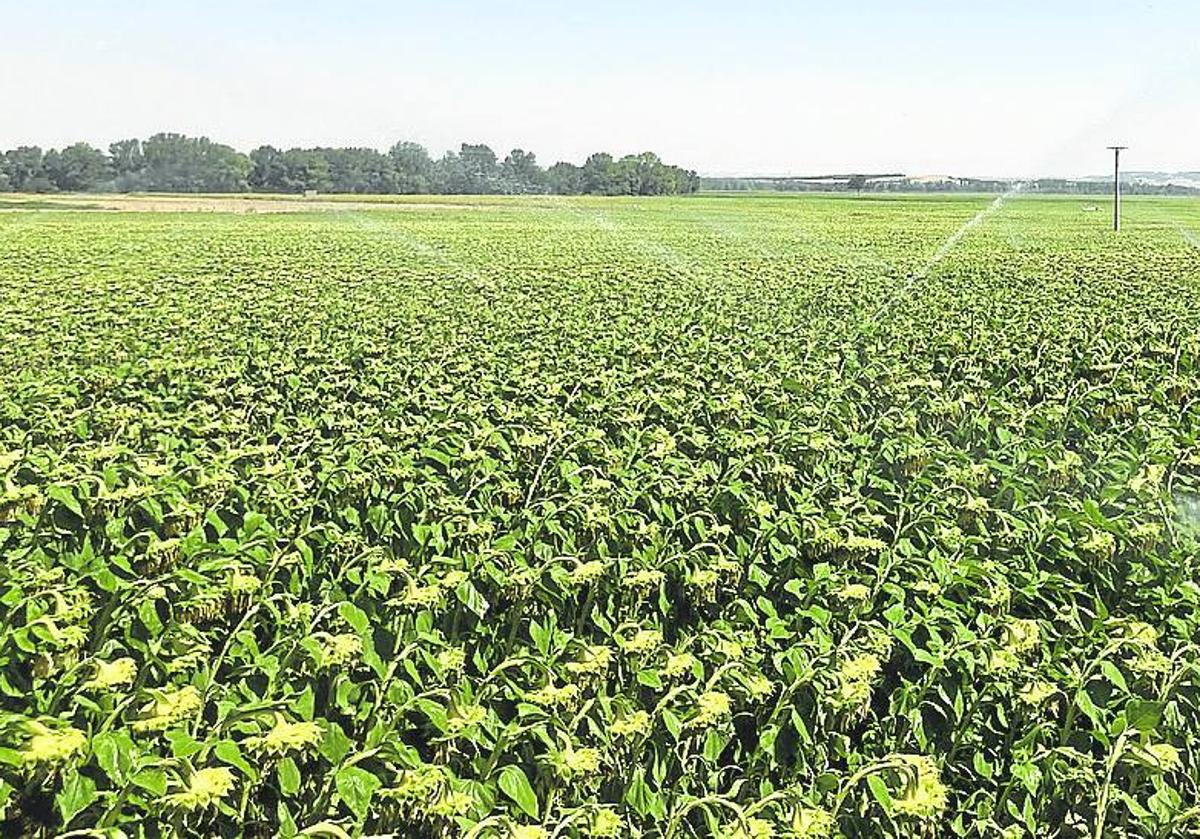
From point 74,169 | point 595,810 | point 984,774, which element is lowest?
point 984,774

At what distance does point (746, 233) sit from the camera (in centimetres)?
4147

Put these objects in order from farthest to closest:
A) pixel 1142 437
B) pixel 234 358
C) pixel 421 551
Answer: pixel 234 358, pixel 1142 437, pixel 421 551

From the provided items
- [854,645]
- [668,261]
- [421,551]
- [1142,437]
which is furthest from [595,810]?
[668,261]

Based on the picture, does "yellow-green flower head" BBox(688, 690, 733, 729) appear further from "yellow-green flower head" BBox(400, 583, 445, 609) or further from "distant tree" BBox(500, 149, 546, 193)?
"distant tree" BBox(500, 149, 546, 193)

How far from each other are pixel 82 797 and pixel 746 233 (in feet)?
132

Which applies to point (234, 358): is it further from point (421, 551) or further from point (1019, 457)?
point (1019, 457)

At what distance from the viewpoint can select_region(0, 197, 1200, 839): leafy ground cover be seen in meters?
2.93

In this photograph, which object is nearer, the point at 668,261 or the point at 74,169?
the point at 668,261

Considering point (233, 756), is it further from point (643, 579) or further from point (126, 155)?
point (126, 155)

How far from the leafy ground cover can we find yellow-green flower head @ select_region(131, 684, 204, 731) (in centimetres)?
1

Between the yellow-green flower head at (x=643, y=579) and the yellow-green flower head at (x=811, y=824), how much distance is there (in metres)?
1.32

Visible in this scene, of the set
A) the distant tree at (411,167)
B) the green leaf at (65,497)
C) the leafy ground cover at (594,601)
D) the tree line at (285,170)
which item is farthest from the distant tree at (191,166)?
the green leaf at (65,497)

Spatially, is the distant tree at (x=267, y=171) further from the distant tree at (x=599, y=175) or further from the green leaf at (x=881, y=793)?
the green leaf at (x=881, y=793)

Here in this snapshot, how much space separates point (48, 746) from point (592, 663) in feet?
4.74
